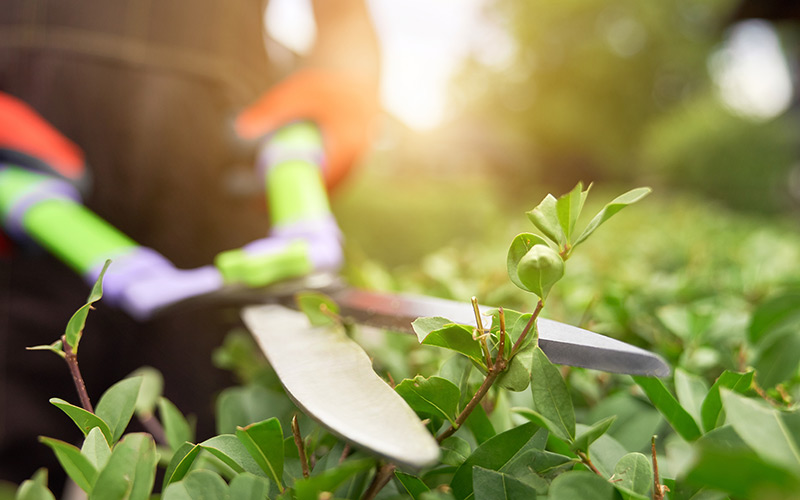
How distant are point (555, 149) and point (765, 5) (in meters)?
10.8

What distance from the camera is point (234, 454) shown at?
0.38 metres

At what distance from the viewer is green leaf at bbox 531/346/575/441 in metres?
0.36

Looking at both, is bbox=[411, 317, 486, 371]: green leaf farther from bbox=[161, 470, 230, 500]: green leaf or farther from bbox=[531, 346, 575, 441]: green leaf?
bbox=[161, 470, 230, 500]: green leaf

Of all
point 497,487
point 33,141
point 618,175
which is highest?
point 618,175

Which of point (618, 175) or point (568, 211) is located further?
point (618, 175)

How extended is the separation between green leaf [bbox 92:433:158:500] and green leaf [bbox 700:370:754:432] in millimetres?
385

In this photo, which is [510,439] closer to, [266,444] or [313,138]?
[266,444]

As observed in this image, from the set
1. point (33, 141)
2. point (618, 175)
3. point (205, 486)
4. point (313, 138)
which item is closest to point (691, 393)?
point (205, 486)

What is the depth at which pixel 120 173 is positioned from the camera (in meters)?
1.39

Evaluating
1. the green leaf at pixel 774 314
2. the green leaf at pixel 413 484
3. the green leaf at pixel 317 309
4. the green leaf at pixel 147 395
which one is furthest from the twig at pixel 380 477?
the green leaf at pixel 774 314

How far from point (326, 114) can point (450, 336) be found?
1.05 meters

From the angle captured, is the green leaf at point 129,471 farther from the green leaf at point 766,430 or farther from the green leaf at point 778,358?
the green leaf at point 778,358

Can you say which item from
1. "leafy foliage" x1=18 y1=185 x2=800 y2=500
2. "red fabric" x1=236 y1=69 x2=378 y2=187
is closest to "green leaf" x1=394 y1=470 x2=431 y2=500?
"leafy foliage" x1=18 y1=185 x2=800 y2=500

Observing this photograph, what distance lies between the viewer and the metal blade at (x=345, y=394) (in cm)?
28
